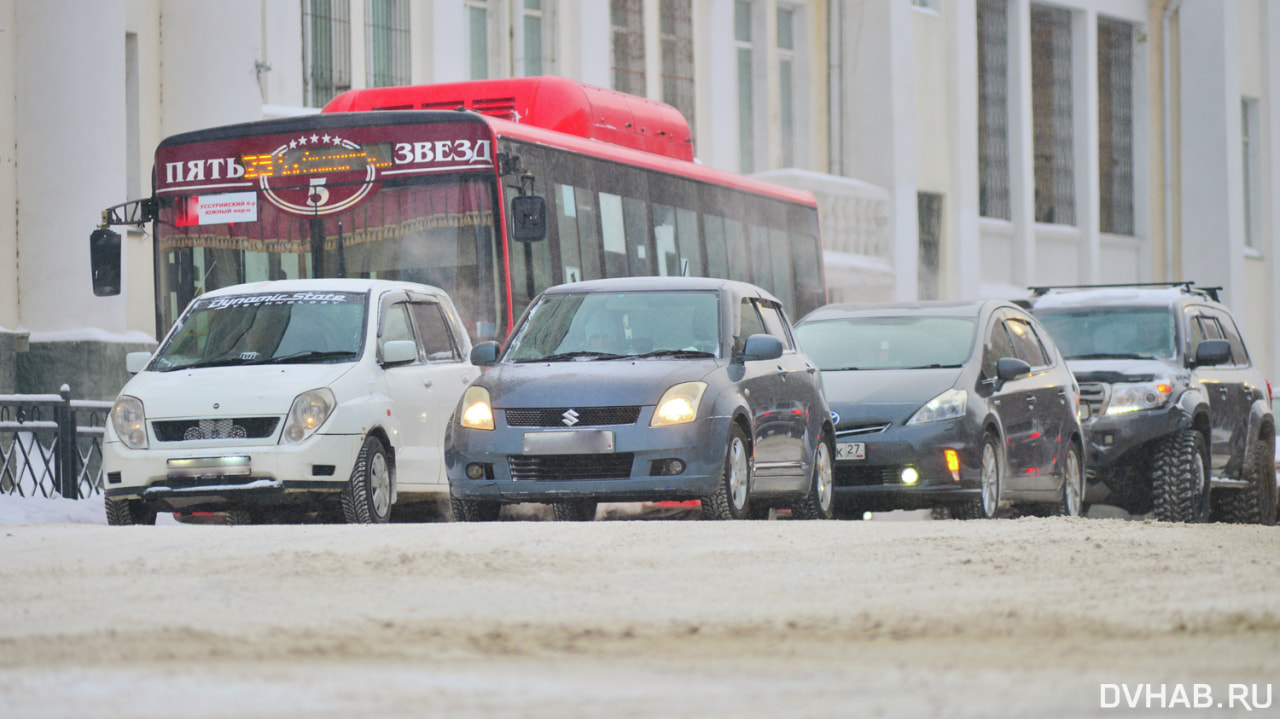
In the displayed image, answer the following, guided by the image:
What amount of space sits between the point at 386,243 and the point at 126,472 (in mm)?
4047

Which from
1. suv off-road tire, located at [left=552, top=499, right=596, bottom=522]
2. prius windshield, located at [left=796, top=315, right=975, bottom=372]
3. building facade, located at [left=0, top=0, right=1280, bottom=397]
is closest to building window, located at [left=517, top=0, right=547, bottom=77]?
building facade, located at [left=0, top=0, right=1280, bottom=397]

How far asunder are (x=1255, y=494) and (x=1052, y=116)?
2681 cm

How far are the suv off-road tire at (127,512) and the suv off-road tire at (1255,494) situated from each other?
30.4 ft

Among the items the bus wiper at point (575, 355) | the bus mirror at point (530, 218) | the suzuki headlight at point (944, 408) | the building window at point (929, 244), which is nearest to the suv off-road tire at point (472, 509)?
the bus wiper at point (575, 355)

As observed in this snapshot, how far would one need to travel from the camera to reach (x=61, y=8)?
2300 centimetres

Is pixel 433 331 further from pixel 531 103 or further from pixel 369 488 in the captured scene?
pixel 531 103

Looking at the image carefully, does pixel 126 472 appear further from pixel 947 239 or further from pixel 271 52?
pixel 947 239

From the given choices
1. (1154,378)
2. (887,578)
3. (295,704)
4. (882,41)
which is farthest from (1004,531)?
(882,41)

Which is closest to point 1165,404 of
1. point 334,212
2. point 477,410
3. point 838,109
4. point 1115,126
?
point 477,410

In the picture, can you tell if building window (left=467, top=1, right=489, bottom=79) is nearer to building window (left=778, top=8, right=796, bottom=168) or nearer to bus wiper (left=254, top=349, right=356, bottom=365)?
building window (left=778, top=8, right=796, bottom=168)

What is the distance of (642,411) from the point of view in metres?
12.5

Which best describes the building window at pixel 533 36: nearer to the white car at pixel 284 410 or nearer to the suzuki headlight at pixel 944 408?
the white car at pixel 284 410

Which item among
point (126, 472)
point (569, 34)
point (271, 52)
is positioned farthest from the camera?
point (569, 34)

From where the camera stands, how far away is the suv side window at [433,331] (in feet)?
48.7
